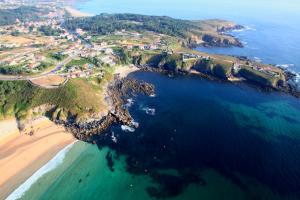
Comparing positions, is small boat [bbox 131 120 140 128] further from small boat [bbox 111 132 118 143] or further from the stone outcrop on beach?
small boat [bbox 111 132 118 143]

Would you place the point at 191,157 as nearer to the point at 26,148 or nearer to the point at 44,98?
the point at 26,148

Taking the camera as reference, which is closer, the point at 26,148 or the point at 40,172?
the point at 40,172

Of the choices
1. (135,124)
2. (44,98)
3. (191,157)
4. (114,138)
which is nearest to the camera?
(191,157)

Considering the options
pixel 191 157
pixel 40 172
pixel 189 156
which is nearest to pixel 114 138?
pixel 40 172

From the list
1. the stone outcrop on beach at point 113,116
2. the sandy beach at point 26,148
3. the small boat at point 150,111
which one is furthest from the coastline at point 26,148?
the small boat at point 150,111

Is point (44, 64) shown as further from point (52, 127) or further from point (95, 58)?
point (52, 127)
